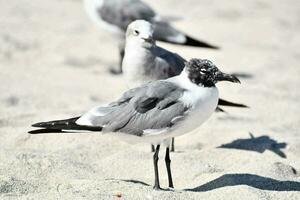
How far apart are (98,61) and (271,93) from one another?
190 cm

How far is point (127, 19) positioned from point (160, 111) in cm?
315

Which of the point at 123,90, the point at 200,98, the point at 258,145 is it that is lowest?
the point at 123,90

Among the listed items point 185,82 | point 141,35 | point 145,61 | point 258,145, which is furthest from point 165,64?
point 185,82

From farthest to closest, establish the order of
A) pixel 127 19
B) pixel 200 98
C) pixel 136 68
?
pixel 127 19 < pixel 136 68 < pixel 200 98

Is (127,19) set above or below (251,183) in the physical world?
above

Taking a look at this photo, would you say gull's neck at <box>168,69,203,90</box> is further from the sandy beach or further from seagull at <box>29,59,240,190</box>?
the sandy beach

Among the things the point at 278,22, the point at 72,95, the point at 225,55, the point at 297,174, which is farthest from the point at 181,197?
the point at 278,22

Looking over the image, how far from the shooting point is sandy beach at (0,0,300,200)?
3.97m

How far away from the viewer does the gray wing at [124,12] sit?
22.5ft

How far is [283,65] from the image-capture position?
7207mm

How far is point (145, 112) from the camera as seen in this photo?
394cm

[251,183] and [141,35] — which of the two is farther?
[141,35]

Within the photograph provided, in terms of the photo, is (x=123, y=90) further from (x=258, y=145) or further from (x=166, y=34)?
(x=258, y=145)

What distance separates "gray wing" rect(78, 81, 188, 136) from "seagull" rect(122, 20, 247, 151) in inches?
35.7
